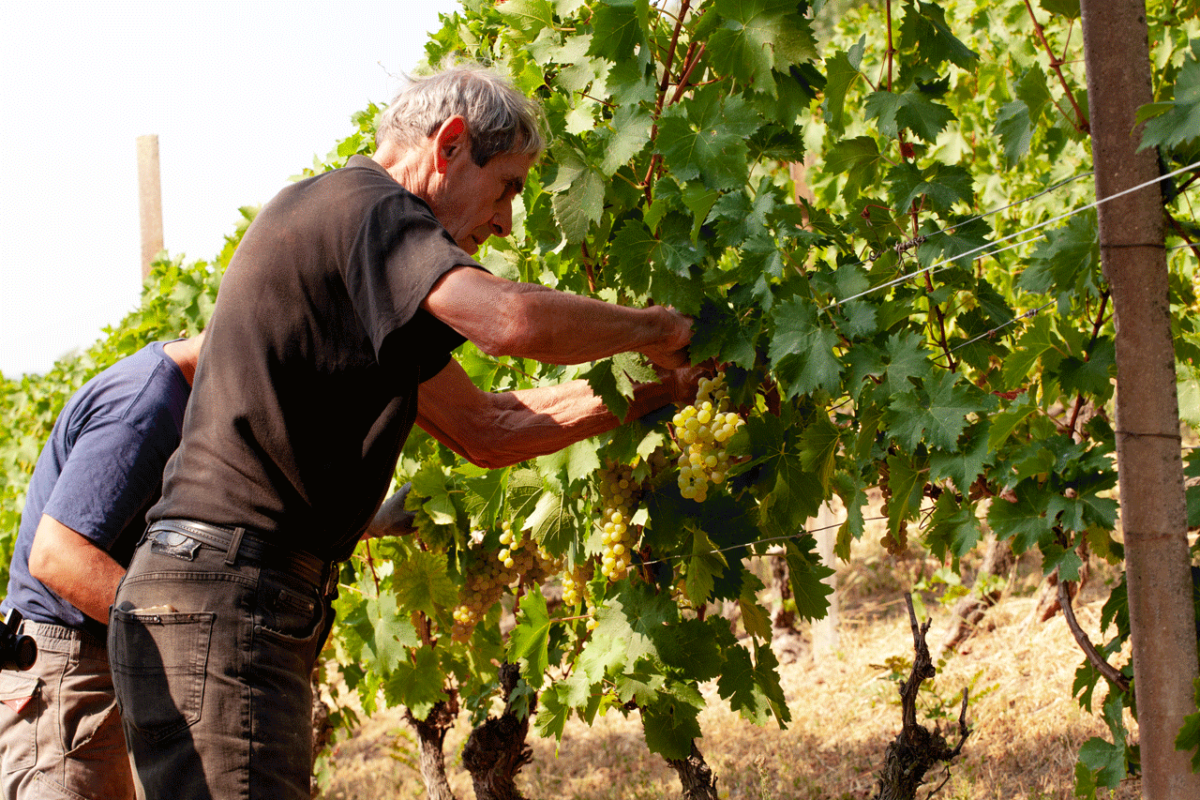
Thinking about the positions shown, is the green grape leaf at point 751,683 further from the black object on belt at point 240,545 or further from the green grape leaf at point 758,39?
the green grape leaf at point 758,39

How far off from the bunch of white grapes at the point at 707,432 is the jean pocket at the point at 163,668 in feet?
2.95

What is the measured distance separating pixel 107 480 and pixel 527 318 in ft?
3.69

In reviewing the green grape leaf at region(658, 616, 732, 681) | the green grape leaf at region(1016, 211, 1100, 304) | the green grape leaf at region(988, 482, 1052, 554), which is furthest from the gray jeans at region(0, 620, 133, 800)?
the green grape leaf at region(1016, 211, 1100, 304)

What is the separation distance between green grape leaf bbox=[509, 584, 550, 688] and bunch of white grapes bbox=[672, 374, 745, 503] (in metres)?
0.71

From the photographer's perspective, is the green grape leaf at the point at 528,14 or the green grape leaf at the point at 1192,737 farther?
the green grape leaf at the point at 528,14

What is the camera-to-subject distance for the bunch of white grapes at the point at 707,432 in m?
1.80

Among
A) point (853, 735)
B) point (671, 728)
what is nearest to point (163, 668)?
point (671, 728)

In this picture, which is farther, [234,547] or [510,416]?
[510,416]

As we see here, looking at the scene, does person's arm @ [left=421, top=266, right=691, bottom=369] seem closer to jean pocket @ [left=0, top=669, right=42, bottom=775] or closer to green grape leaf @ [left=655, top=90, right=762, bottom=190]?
green grape leaf @ [left=655, top=90, right=762, bottom=190]

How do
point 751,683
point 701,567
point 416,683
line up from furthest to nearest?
1. point 416,683
2. point 751,683
3. point 701,567

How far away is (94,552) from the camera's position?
6.51ft

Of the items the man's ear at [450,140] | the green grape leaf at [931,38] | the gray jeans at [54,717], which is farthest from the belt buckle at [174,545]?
the green grape leaf at [931,38]

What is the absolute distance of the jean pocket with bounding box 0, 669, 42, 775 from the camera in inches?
84.3

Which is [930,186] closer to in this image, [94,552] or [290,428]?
[290,428]
